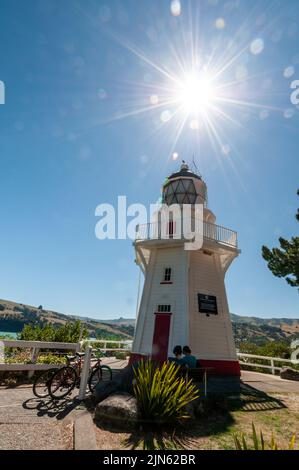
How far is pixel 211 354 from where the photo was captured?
45.2 ft

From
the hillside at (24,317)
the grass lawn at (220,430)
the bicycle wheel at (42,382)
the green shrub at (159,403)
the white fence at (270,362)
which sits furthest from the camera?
the hillside at (24,317)

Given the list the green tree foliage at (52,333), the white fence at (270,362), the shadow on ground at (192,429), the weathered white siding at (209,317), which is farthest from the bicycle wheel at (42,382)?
the white fence at (270,362)

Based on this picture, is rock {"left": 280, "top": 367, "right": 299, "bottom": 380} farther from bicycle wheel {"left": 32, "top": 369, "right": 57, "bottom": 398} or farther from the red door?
bicycle wheel {"left": 32, "top": 369, "right": 57, "bottom": 398}

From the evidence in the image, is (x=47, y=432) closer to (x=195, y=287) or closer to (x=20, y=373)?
(x=20, y=373)

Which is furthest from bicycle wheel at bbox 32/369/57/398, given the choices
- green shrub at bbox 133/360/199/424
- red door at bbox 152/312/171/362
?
red door at bbox 152/312/171/362

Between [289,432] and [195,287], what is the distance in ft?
30.0

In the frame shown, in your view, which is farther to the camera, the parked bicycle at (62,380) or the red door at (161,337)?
the red door at (161,337)

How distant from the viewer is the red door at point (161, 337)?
537 inches

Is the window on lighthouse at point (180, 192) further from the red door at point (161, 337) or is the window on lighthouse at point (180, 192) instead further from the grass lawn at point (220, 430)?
the grass lawn at point (220, 430)

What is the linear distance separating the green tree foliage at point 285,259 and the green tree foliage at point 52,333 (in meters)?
11.9

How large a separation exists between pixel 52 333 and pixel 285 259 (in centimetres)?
1325

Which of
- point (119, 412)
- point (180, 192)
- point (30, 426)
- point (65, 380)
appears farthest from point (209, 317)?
point (30, 426)

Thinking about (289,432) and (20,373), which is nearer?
(289,432)
